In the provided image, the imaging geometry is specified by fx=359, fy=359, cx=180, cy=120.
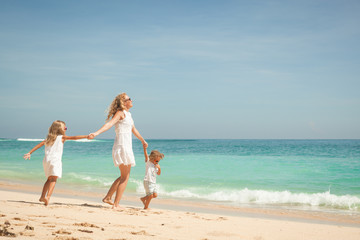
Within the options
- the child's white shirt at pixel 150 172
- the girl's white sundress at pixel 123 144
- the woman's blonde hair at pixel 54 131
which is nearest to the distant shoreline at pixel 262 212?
the child's white shirt at pixel 150 172

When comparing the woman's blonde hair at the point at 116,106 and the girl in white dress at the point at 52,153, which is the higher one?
the woman's blonde hair at the point at 116,106

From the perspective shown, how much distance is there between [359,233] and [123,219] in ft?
11.3

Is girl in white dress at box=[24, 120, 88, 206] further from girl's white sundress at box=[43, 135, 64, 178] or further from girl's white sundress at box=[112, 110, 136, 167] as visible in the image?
girl's white sundress at box=[112, 110, 136, 167]

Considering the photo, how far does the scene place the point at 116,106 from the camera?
19.4 feet

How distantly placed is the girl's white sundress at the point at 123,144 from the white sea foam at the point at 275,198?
12.9ft

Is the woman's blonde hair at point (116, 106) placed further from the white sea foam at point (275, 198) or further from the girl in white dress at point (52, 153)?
the white sea foam at point (275, 198)

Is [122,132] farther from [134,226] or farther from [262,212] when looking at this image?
[262,212]

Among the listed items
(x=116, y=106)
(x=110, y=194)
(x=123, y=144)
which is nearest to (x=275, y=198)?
(x=110, y=194)

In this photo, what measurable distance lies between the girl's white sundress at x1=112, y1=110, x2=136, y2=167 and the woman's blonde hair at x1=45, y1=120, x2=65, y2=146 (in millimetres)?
1023

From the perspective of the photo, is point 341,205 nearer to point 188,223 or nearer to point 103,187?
point 188,223

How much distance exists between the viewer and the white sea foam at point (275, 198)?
28.6 ft

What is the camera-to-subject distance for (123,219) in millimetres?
5070

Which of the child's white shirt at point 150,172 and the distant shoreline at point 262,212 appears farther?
the distant shoreline at point 262,212

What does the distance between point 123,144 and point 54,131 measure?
126cm
